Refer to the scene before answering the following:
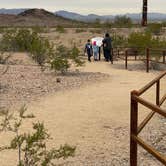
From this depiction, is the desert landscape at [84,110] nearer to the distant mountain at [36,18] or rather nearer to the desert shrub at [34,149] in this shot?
the desert shrub at [34,149]

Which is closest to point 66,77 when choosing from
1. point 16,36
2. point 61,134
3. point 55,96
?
point 55,96

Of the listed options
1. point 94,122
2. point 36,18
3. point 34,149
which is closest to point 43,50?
point 94,122

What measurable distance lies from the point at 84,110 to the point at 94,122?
4.57 feet

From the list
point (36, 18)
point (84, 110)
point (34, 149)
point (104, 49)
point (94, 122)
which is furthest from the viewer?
point (36, 18)

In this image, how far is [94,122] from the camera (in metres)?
11.2

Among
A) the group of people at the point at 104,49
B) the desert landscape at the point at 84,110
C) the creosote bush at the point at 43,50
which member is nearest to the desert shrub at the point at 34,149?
the desert landscape at the point at 84,110

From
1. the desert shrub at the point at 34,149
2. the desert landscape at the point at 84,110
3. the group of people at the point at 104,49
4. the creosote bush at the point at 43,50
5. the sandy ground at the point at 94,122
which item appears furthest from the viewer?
the group of people at the point at 104,49

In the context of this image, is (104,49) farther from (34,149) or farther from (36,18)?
(36,18)

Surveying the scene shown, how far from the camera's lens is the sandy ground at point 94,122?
334 inches

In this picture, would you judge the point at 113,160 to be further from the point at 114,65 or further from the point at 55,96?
the point at 114,65

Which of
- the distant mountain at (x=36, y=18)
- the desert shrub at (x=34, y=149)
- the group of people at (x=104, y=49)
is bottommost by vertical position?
the distant mountain at (x=36, y=18)

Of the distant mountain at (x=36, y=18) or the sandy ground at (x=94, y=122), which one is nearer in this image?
the sandy ground at (x=94, y=122)

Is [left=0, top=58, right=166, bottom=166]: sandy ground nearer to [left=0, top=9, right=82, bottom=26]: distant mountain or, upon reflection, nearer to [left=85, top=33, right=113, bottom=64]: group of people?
[left=85, top=33, right=113, bottom=64]: group of people

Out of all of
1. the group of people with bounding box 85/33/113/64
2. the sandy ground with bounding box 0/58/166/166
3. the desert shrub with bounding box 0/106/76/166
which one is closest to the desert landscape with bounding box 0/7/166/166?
the sandy ground with bounding box 0/58/166/166
